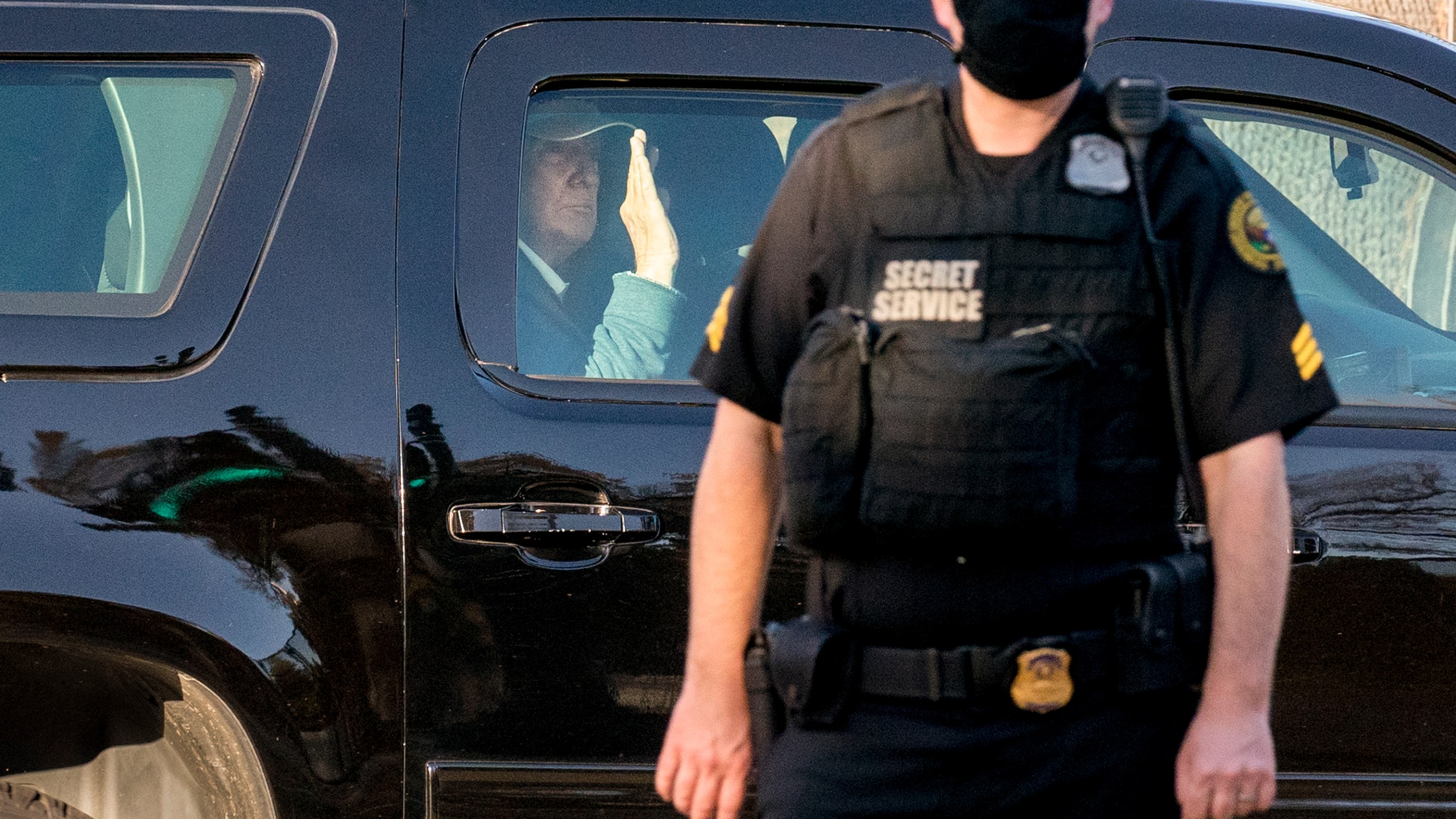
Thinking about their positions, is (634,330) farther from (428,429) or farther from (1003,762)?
(1003,762)

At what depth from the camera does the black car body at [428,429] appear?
2.01 m

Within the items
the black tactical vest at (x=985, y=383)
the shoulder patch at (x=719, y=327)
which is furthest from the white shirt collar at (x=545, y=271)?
the black tactical vest at (x=985, y=383)

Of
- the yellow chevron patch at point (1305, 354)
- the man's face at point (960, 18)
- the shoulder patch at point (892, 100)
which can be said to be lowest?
the yellow chevron patch at point (1305, 354)

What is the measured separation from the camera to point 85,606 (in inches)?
77.3

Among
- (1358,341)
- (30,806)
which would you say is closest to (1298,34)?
(1358,341)

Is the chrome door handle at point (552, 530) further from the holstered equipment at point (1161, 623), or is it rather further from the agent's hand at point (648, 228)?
the holstered equipment at point (1161, 623)

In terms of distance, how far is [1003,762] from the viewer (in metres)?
1.38

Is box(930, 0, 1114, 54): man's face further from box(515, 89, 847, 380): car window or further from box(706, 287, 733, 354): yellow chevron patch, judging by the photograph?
box(515, 89, 847, 380): car window

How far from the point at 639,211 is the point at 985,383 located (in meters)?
1.03

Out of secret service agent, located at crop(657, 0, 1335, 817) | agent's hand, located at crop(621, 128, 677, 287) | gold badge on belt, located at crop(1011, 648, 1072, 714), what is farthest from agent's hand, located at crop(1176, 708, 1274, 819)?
agent's hand, located at crop(621, 128, 677, 287)

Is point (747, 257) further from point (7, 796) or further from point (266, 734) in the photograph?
point (7, 796)

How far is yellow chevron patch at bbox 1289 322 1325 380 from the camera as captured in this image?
4.53ft

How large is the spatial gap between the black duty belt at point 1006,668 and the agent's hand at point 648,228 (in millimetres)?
992

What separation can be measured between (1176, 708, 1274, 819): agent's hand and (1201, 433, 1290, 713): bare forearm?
2 cm
